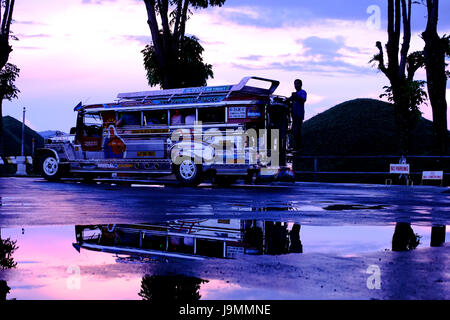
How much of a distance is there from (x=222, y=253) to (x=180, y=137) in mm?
15361

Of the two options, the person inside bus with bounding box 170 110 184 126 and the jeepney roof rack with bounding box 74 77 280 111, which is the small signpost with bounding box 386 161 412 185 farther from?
the person inside bus with bounding box 170 110 184 126

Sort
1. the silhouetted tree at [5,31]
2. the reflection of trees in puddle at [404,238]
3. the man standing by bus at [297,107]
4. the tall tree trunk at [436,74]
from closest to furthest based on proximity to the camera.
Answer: the reflection of trees in puddle at [404,238], the man standing by bus at [297,107], the tall tree trunk at [436,74], the silhouetted tree at [5,31]

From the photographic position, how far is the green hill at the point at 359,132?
6000cm

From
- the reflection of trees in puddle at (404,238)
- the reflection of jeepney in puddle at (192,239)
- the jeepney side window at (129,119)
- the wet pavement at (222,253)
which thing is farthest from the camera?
the jeepney side window at (129,119)

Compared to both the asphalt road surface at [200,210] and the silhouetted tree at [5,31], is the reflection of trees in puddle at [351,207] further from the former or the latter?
the silhouetted tree at [5,31]

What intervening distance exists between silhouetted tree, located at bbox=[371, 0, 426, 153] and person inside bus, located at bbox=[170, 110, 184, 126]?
38.6ft

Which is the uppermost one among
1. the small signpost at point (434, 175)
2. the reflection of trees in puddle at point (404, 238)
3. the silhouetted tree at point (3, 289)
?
the small signpost at point (434, 175)

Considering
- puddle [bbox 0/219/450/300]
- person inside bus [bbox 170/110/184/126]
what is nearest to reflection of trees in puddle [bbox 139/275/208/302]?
puddle [bbox 0/219/450/300]

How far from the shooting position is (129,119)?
23.2 meters

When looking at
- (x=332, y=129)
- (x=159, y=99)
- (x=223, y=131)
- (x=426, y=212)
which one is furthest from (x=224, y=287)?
(x=332, y=129)

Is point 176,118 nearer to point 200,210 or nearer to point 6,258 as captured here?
point 200,210

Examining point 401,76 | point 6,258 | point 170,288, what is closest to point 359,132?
point 401,76

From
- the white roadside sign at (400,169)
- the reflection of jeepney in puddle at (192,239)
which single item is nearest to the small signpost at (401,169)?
the white roadside sign at (400,169)

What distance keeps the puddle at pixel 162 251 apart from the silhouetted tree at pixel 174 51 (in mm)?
22880
